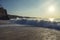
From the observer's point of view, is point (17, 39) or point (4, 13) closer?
point (17, 39)

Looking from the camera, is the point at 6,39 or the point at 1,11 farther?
the point at 1,11

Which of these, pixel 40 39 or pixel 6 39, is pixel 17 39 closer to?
pixel 6 39

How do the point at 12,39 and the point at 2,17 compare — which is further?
the point at 2,17

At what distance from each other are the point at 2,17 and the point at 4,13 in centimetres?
263

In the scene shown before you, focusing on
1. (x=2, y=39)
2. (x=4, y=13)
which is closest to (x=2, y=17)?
(x=4, y=13)

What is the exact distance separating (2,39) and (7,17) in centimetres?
6782

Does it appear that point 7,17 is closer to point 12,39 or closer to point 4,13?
point 4,13

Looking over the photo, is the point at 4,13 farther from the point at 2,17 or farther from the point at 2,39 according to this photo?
the point at 2,39

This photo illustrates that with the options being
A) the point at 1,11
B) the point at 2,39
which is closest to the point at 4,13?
the point at 1,11

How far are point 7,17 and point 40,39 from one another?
223 ft

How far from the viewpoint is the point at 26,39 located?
905cm

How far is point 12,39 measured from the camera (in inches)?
351

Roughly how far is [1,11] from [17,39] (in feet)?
219

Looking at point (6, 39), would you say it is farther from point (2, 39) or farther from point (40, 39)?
point (40, 39)
